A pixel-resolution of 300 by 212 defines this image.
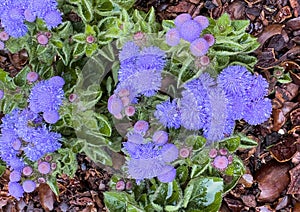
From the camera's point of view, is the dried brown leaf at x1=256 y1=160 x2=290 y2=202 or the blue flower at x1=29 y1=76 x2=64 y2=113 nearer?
the blue flower at x1=29 y1=76 x2=64 y2=113

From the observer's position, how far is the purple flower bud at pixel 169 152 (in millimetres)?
2322

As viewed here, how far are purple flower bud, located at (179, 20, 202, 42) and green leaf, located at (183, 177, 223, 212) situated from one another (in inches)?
32.7

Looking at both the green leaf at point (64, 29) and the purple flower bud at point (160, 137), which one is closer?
the purple flower bud at point (160, 137)

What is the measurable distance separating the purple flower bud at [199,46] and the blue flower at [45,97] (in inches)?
26.9

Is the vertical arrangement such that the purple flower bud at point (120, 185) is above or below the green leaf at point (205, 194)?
above

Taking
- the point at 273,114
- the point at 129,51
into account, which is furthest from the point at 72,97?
the point at 273,114

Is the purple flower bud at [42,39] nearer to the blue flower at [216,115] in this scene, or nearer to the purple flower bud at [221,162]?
the blue flower at [216,115]

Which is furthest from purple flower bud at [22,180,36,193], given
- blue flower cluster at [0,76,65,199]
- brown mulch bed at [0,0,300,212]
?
brown mulch bed at [0,0,300,212]

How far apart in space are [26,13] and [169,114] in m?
0.87

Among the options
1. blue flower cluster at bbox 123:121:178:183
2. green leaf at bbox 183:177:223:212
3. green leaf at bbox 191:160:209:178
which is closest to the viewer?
blue flower cluster at bbox 123:121:178:183

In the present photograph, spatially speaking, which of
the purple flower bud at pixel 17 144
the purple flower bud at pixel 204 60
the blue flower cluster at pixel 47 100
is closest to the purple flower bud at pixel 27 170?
the purple flower bud at pixel 17 144

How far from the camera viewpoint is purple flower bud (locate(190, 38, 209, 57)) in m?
2.23

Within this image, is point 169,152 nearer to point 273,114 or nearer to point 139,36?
point 139,36

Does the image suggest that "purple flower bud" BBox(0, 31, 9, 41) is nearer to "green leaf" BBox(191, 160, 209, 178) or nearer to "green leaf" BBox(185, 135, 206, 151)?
"green leaf" BBox(185, 135, 206, 151)
